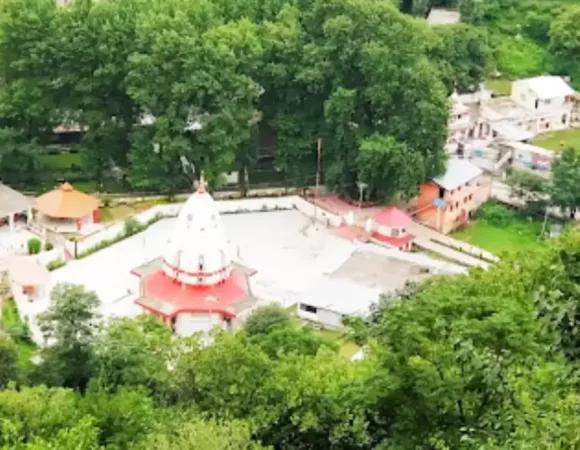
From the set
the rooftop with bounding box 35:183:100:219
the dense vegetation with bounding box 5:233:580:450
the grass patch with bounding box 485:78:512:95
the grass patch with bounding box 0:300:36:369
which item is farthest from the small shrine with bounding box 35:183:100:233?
the grass patch with bounding box 485:78:512:95

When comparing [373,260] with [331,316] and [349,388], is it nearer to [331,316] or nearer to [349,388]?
[331,316]

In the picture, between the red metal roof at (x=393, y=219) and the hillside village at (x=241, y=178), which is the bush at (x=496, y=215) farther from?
the red metal roof at (x=393, y=219)

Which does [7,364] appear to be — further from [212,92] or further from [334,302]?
[212,92]

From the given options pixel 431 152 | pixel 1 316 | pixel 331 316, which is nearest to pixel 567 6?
pixel 431 152

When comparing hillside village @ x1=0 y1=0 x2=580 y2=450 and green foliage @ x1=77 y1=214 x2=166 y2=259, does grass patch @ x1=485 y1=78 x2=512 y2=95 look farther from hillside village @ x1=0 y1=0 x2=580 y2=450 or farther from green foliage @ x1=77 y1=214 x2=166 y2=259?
green foliage @ x1=77 y1=214 x2=166 y2=259

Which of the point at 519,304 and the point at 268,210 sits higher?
the point at 519,304

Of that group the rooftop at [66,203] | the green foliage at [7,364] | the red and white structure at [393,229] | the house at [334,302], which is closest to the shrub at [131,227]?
the rooftop at [66,203]
